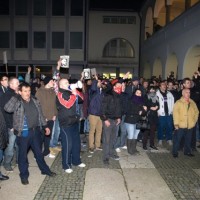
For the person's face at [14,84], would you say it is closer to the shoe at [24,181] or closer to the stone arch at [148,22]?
the shoe at [24,181]

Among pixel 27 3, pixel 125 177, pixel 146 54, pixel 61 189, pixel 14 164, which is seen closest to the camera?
pixel 61 189

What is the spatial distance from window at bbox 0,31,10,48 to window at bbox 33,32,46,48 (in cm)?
280

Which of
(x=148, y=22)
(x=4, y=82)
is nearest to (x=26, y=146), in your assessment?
(x=4, y=82)

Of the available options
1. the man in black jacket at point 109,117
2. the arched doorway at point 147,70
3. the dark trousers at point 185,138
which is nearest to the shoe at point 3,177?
the man in black jacket at point 109,117

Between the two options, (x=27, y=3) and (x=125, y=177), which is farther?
(x=27, y=3)

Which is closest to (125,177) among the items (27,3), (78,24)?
(78,24)

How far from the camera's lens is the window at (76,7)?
28623mm

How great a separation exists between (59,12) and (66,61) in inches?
870

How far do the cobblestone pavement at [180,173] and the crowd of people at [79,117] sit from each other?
36 centimetres

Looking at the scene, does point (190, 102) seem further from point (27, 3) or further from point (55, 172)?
point (27, 3)

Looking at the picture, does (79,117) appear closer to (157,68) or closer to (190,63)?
(190,63)

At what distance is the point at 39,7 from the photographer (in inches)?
1127

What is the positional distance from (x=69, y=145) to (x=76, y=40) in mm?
23908

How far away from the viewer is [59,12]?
94.2 feet
